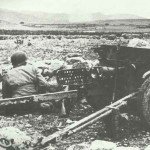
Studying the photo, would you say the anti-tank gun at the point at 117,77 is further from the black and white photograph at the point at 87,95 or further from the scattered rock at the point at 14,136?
the scattered rock at the point at 14,136

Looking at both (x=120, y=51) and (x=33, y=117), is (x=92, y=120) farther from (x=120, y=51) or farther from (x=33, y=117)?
(x=33, y=117)

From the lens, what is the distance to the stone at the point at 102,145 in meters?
6.00

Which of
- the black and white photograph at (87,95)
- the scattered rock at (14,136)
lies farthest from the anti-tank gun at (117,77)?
the scattered rock at (14,136)

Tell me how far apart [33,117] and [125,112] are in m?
1.66

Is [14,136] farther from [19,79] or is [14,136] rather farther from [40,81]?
[40,81]

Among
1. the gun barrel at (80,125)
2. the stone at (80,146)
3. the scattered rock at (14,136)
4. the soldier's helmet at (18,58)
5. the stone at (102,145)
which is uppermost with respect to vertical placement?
the soldier's helmet at (18,58)

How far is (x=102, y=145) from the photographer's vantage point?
610 cm

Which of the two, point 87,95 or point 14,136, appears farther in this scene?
point 87,95

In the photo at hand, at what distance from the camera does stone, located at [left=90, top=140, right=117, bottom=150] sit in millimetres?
6000

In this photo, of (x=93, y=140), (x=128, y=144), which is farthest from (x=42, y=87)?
(x=128, y=144)

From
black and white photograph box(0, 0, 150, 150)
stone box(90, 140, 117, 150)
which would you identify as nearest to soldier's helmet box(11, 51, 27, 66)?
black and white photograph box(0, 0, 150, 150)

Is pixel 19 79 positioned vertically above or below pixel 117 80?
above

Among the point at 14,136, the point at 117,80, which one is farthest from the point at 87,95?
the point at 14,136

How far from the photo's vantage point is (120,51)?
7.14 m
